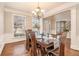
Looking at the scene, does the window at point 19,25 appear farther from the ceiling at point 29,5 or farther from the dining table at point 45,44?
the dining table at point 45,44

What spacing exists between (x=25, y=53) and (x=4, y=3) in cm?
98

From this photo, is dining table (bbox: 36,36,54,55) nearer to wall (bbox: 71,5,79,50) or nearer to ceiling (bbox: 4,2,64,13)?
wall (bbox: 71,5,79,50)

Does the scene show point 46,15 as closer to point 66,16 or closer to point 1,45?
point 66,16

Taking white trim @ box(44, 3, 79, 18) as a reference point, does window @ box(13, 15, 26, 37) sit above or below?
below

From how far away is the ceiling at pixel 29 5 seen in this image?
213 cm

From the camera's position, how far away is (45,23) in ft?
7.37

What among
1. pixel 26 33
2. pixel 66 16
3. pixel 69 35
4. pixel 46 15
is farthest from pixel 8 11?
pixel 69 35

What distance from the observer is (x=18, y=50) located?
217cm

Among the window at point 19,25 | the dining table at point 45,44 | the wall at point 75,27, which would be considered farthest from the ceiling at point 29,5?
the dining table at point 45,44

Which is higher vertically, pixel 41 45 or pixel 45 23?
pixel 45 23

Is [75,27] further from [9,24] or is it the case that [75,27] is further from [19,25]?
[9,24]

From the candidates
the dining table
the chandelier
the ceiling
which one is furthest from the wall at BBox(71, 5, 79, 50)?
the chandelier

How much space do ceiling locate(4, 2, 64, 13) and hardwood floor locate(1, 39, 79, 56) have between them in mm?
629

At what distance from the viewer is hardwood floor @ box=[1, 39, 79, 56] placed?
6.99 feet
